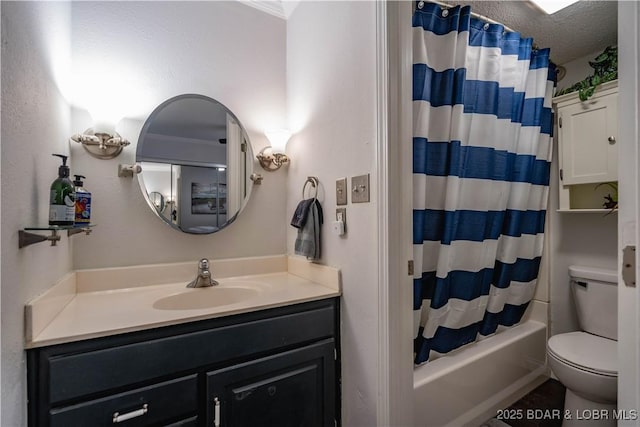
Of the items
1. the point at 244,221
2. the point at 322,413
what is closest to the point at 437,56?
the point at 244,221

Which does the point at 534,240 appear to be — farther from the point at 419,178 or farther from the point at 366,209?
the point at 366,209

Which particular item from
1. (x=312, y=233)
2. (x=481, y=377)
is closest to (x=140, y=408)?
(x=312, y=233)

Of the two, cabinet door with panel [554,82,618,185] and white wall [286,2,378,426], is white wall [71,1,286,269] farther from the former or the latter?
cabinet door with panel [554,82,618,185]

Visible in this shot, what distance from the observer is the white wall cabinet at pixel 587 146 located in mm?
1622

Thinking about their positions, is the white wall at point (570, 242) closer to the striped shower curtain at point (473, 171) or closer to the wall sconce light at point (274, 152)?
the striped shower curtain at point (473, 171)

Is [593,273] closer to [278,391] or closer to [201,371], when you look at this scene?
[278,391]

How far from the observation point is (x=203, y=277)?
4.55 ft

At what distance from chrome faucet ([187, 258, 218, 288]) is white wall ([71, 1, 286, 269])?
0.12 metres

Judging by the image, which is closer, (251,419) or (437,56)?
(251,419)

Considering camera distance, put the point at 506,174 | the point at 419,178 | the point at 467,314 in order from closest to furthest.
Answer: the point at 419,178, the point at 467,314, the point at 506,174

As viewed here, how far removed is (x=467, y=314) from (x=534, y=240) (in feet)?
2.66

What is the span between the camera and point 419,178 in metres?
1.36

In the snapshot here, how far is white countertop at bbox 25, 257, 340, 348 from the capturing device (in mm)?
804

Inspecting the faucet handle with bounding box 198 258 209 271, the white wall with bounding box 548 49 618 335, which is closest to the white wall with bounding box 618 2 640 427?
the faucet handle with bounding box 198 258 209 271
